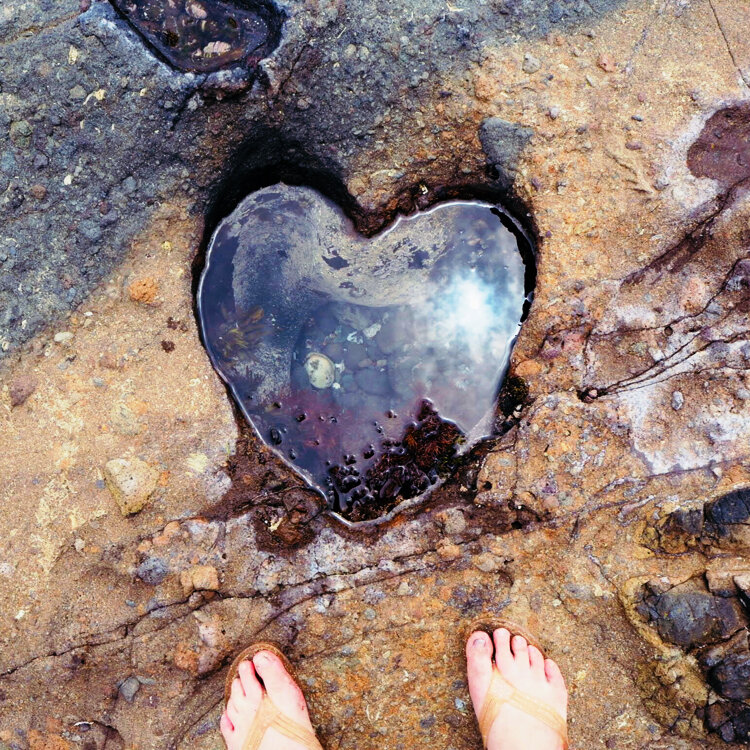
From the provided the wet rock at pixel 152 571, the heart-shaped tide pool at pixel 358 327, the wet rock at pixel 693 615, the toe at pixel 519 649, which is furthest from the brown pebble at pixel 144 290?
the wet rock at pixel 693 615

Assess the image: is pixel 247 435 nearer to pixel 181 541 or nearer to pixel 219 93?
pixel 181 541

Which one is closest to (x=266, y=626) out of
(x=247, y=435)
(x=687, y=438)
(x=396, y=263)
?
(x=247, y=435)

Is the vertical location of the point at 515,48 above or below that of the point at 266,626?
above

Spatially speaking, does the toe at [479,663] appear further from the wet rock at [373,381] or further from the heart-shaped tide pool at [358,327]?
the wet rock at [373,381]

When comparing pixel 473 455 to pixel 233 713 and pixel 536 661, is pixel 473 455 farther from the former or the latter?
pixel 233 713

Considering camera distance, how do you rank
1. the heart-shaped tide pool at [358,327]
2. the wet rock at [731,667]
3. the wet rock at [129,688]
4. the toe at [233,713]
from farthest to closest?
the heart-shaped tide pool at [358,327] < the toe at [233,713] < the wet rock at [129,688] < the wet rock at [731,667]

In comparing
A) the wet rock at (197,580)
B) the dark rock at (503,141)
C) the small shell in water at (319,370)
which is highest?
the dark rock at (503,141)

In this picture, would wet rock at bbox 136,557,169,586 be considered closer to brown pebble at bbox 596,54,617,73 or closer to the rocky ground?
the rocky ground
